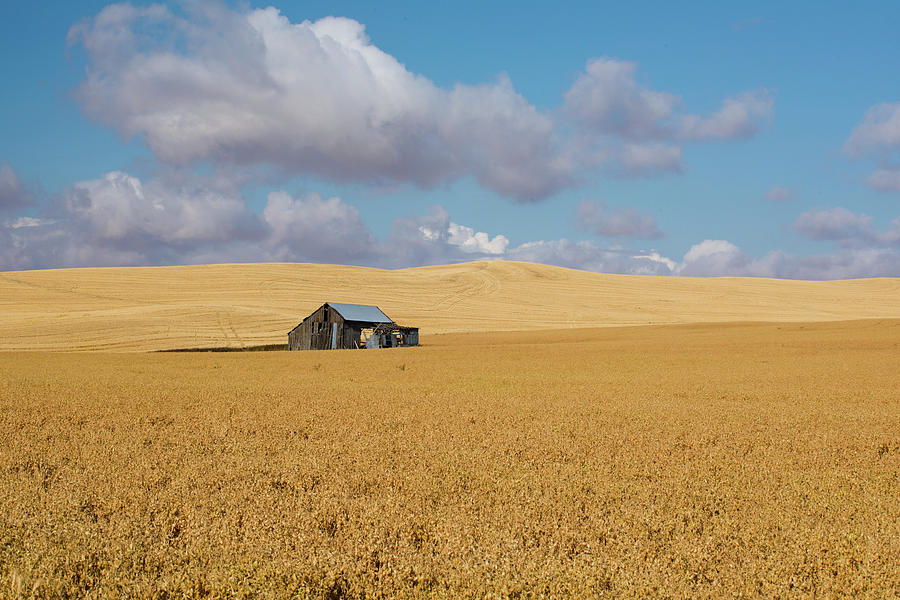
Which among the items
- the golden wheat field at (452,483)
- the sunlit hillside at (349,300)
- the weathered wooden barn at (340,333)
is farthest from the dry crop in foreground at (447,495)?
the sunlit hillside at (349,300)

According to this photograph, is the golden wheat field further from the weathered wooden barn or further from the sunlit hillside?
the sunlit hillside

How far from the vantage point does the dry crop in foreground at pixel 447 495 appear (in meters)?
4.09

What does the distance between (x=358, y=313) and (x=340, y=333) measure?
2452 mm

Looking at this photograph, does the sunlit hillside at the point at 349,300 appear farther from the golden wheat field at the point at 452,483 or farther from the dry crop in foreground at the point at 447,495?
the dry crop in foreground at the point at 447,495

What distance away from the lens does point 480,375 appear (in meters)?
19.4

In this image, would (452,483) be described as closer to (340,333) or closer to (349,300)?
(340,333)

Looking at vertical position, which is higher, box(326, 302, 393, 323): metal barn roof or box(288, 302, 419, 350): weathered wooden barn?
box(326, 302, 393, 323): metal barn roof

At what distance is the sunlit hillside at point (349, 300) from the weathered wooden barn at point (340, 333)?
2412 mm

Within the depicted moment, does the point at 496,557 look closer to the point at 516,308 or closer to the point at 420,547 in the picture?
the point at 420,547

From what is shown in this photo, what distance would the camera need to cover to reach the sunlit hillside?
1588 inches

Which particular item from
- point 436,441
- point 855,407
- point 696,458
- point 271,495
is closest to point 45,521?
point 271,495

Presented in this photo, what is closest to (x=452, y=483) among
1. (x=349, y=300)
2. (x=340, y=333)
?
(x=340, y=333)

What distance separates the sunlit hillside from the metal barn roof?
4.64m

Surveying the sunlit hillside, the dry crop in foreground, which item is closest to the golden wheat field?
the dry crop in foreground
